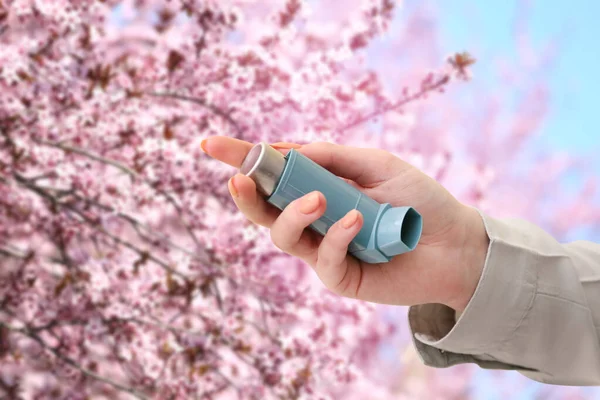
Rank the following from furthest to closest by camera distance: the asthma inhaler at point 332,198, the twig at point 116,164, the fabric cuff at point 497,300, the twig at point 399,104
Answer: the twig at point 399,104, the twig at point 116,164, the fabric cuff at point 497,300, the asthma inhaler at point 332,198

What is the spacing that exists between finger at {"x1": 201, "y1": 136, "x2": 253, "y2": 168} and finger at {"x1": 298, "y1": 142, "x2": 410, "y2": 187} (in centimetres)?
16

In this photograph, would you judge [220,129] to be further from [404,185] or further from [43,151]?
[404,185]

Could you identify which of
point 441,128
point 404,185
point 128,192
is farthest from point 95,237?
point 441,128

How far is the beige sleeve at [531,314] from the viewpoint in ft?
2.70

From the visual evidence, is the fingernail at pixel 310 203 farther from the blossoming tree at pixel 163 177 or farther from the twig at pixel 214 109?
the twig at pixel 214 109

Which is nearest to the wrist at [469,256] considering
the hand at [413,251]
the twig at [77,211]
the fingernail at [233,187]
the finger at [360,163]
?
the hand at [413,251]

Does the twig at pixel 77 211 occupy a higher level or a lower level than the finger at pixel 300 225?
higher

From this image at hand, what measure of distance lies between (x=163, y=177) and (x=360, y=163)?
100cm

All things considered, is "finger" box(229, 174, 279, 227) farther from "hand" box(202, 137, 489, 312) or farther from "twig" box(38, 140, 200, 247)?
"twig" box(38, 140, 200, 247)

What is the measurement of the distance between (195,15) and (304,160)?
3.86ft

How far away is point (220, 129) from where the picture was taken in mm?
1805

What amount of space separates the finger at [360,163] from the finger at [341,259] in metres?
0.13

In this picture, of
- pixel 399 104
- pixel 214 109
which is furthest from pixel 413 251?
pixel 214 109

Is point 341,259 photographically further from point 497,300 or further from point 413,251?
point 497,300
